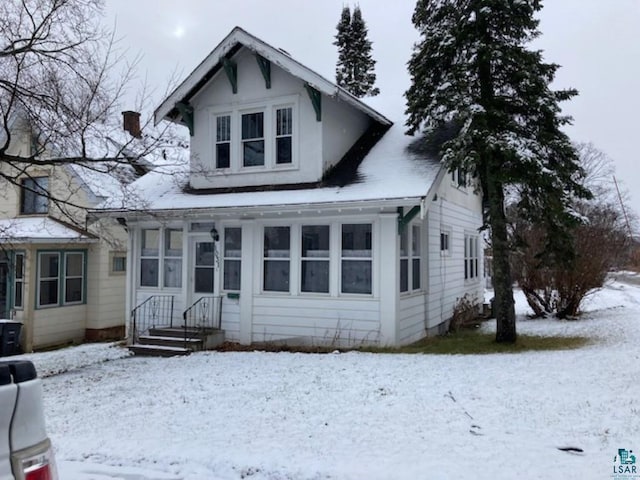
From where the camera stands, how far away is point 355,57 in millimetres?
36500

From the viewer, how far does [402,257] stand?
11.5m

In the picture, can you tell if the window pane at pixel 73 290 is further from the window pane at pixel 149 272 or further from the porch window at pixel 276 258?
the porch window at pixel 276 258

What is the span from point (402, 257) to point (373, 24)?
3265 cm

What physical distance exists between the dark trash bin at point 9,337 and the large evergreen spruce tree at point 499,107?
12452 mm

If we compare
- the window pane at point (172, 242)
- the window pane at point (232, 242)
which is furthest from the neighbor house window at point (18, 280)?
the window pane at point (232, 242)

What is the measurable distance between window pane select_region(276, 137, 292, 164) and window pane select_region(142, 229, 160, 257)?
12.7 feet

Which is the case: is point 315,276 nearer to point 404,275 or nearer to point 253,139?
point 404,275

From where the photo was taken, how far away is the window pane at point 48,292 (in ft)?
53.2

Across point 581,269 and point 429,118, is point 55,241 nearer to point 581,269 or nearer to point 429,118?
point 429,118

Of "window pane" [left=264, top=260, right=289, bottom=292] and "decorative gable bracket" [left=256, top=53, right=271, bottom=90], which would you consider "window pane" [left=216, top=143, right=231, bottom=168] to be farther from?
"window pane" [left=264, top=260, right=289, bottom=292]

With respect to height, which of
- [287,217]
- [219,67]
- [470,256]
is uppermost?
[219,67]

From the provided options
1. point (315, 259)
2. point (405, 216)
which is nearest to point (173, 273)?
point (315, 259)

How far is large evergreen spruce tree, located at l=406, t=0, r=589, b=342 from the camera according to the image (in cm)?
1007

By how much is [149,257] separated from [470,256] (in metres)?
10.6
